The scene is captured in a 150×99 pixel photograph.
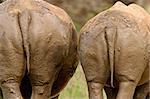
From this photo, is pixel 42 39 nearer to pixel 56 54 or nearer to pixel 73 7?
pixel 56 54

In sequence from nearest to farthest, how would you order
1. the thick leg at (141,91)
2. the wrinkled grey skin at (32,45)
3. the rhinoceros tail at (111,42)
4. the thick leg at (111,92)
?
the rhinoceros tail at (111,42) < the wrinkled grey skin at (32,45) < the thick leg at (111,92) < the thick leg at (141,91)

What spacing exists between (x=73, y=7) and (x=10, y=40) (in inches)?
520

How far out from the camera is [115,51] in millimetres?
5984

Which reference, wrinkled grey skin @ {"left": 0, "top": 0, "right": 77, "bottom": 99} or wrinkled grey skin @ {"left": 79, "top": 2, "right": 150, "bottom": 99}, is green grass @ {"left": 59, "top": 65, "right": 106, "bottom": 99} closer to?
wrinkled grey skin @ {"left": 0, "top": 0, "right": 77, "bottom": 99}

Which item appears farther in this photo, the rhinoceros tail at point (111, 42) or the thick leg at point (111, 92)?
the thick leg at point (111, 92)

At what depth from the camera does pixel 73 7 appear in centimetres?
1919

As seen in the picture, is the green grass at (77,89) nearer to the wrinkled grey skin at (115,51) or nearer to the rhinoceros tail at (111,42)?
the wrinkled grey skin at (115,51)

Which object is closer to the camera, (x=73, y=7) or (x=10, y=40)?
(x=10, y=40)

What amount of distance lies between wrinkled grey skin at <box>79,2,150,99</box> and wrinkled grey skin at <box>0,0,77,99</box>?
0.92 ft

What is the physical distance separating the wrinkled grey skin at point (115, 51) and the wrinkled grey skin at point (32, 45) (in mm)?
282

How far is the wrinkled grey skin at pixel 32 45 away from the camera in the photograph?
6070mm

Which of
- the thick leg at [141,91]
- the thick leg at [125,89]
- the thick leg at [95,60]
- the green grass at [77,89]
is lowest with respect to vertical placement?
the green grass at [77,89]

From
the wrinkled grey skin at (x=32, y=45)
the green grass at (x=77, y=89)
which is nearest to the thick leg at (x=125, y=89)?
the wrinkled grey skin at (x=32, y=45)

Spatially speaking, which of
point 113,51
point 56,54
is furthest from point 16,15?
point 113,51
